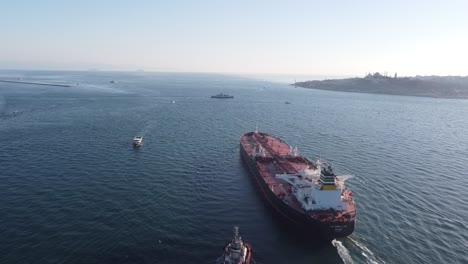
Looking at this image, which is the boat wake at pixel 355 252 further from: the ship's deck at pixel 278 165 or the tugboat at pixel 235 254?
the tugboat at pixel 235 254

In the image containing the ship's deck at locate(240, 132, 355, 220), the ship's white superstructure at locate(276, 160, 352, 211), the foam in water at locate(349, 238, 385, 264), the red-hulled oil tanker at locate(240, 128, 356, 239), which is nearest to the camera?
the foam in water at locate(349, 238, 385, 264)

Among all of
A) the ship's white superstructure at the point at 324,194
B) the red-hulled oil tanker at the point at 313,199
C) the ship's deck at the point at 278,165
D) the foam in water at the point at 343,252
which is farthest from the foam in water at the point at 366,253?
the ship's white superstructure at the point at 324,194

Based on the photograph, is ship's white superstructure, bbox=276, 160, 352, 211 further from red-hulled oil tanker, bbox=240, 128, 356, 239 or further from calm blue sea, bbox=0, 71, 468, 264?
calm blue sea, bbox=0, 71, 468, 264

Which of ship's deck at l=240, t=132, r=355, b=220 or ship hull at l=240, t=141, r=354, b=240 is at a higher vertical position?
ship's deck at l=240, t=132, r=355, b=220

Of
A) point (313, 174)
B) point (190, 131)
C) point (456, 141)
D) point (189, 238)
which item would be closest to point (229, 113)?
point (190, 131)

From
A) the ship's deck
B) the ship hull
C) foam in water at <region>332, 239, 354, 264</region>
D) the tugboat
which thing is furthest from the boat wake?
the tugboat

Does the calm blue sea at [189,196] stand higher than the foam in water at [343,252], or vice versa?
the calm blue sea at [189,196]

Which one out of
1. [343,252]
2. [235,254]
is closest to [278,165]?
[343,252]

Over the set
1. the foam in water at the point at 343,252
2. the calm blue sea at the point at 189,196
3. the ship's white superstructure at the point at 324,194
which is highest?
the ship's white superstructure at the point at 324,194
